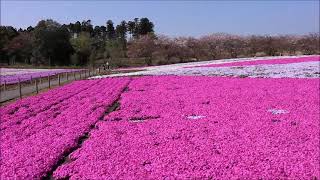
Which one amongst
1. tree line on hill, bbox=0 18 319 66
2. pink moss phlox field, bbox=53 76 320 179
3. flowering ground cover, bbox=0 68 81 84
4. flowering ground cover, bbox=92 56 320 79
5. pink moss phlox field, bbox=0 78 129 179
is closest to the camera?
pink moss phlox field, bbox=53 76 320 179

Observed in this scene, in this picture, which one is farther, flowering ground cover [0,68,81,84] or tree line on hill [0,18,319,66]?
tree line on hill [0,18,319,66]

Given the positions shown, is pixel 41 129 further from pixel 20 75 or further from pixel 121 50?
pixel 121 50

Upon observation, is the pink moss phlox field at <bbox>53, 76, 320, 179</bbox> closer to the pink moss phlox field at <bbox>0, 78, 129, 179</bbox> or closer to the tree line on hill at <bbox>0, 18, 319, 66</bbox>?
the pink moss phlox field at <bbox>0, 78, 129, 179</bbox>

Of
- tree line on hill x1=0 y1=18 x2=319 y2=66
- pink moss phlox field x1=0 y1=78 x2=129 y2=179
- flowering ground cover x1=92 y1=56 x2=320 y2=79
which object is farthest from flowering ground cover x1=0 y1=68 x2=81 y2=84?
tree line on hill x1=0 y1=18 x2=319 y2=66

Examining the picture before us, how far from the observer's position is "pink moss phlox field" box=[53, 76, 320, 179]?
1012cm

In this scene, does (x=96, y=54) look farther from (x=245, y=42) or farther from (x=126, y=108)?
(x=126, y=108)

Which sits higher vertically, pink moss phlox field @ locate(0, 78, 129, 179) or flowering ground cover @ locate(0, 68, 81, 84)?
flowering ground cover @ locate(0, 68, 81, 84)

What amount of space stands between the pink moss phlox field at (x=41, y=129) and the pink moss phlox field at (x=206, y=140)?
0.63m

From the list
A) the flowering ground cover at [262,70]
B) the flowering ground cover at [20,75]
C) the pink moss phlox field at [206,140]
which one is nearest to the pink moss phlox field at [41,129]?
the pink moss phlox field at [206,140]

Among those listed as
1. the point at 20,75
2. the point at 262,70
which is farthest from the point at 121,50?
the point at 262,70

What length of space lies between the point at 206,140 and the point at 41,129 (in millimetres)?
6698

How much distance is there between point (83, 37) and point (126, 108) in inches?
3697

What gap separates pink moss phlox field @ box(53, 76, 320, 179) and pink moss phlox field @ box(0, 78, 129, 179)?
24.7 inches

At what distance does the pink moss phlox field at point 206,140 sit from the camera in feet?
33.2
